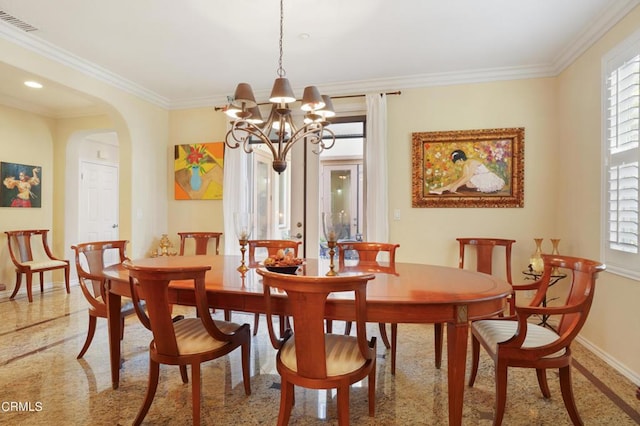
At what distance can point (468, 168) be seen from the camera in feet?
12.4

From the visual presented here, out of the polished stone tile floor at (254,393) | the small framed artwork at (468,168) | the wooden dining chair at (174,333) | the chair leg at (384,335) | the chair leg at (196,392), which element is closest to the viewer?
the wooden dining chair at (174,333)


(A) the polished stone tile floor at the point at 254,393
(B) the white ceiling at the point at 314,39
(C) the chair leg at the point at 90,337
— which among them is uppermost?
(B) the white ceiling at the point at 314,39

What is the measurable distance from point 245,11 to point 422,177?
2.44 meters

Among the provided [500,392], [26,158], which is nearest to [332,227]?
[500,392]

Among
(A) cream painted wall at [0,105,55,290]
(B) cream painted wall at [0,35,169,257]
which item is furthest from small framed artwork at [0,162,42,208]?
(B) cream painted wall at [0,35,169,257]

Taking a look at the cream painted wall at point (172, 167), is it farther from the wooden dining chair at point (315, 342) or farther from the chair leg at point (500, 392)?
the chair leg at point (500, 392)

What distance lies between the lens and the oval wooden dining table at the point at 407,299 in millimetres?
1538

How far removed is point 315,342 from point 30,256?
5.03 m

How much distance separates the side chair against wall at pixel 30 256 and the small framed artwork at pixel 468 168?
476cm

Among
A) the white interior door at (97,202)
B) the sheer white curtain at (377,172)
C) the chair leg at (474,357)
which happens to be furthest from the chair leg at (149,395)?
the white interior door at (97,202)

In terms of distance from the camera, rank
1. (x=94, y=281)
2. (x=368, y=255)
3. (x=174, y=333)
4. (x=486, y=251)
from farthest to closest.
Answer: (x=486, y=251)
(x=368, y=255)
(x=94, y=281)
(x=174, y=333)

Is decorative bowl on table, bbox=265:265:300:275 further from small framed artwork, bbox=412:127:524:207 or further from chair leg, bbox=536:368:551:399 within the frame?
small framed artwork, bbox=412:127:524:207

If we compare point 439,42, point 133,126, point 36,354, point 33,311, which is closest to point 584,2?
point 439,42

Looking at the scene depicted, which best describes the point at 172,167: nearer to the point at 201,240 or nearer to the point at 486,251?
the point at 201,240
